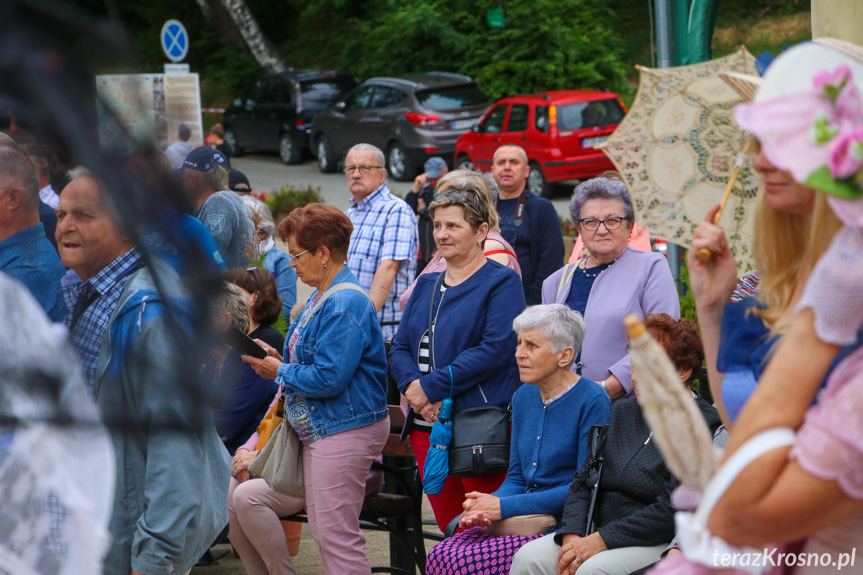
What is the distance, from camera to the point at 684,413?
158cm

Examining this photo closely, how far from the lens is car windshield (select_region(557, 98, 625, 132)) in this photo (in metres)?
16.6

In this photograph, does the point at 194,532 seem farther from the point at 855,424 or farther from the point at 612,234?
the point at 612,234

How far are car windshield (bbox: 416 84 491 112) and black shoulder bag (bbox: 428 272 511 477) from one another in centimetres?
1618

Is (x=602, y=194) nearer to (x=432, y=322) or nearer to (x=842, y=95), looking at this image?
(x=432, y=322)

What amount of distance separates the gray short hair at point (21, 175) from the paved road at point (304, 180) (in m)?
13.8

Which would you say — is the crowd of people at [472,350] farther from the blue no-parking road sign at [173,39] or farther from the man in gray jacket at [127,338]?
the blue no-parking road sign at [173,39]

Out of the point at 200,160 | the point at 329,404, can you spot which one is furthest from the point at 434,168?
the point at 200,160

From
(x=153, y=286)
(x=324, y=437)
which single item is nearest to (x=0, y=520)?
(x=153, y=286)

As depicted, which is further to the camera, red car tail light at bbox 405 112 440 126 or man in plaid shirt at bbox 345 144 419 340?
red car tail light at bbox 405 112 440 126

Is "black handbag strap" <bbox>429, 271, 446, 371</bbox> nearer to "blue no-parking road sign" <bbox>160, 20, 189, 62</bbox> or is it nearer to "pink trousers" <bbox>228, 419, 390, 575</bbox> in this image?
"pink trousers" <bbox>228, 419, 390, 575</bbox>

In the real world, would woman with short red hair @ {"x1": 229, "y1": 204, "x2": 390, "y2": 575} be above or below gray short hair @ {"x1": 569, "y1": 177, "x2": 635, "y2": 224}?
below

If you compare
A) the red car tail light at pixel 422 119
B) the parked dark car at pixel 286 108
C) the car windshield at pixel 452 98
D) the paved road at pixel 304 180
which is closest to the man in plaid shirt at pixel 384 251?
the paved road at pixel 304 180

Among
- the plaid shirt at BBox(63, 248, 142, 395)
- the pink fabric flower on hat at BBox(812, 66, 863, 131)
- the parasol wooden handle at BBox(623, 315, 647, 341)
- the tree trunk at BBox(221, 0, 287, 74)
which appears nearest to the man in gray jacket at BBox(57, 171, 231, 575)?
the plaid shirt at BBox(63, 248, 142, 395)

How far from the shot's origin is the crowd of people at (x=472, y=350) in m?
1.00
